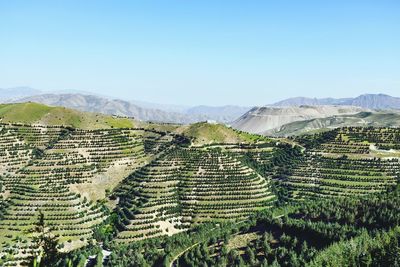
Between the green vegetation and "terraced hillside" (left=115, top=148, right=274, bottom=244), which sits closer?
the green vegetation

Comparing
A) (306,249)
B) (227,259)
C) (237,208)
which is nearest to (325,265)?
(306,249)

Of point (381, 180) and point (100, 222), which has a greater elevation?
point (381, 180)

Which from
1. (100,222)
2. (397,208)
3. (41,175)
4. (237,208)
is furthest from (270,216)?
(41,175)

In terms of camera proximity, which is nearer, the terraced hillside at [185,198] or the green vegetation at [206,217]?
the green vegetation at [206,217]

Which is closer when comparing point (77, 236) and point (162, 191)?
point (77, 236)

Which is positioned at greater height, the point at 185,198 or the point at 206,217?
the point at 185,198

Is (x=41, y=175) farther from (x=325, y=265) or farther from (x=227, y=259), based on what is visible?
(x=325, y=265)

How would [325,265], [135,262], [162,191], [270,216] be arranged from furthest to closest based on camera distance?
[162,191], [270,216], [135,262], [325,265]

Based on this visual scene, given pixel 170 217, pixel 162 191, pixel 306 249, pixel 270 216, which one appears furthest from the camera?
pixel 162 191

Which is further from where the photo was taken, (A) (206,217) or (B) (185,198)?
(B) (185,198)
